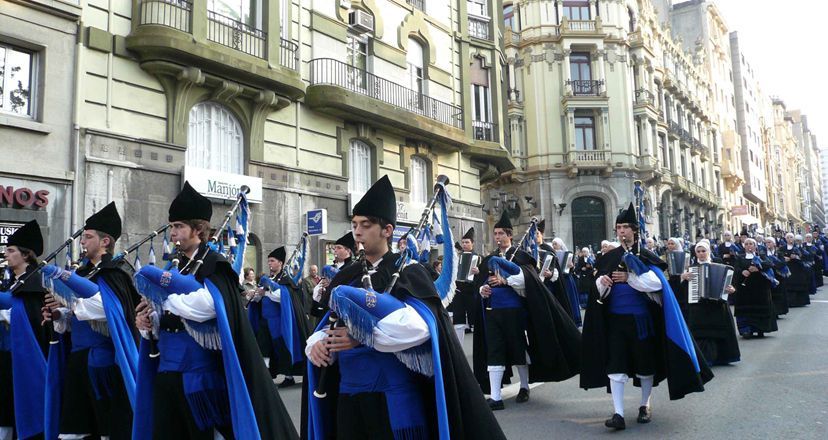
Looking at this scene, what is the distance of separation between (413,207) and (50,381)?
17.6m

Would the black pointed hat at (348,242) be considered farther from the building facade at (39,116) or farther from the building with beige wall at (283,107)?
the building facade at (39,116)

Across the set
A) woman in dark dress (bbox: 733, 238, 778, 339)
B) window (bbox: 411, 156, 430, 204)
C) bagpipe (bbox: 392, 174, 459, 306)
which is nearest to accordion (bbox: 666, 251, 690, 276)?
woman in dark dress (bbox: 733, 238, 778, 339)

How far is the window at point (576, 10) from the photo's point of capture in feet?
139

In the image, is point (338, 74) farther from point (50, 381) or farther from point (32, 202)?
point (50, 381)

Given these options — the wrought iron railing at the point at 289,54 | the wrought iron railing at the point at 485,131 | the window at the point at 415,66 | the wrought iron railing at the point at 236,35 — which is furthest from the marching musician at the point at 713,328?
the wrought iron railing at the point at 485,131

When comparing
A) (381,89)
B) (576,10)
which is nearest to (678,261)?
(381,89)

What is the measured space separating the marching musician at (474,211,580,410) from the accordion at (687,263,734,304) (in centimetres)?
331

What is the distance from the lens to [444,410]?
3.70 m

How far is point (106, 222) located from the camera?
5980mm

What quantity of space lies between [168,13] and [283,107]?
3942mm

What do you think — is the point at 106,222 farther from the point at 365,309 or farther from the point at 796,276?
the point at 796,276

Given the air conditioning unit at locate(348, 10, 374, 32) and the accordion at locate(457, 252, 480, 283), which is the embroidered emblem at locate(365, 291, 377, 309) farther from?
the air conditioning unit at locate(348, 10, 374, 32)

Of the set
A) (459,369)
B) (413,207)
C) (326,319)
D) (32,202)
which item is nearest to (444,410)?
(459,369)

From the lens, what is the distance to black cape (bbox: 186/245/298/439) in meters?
4.58
